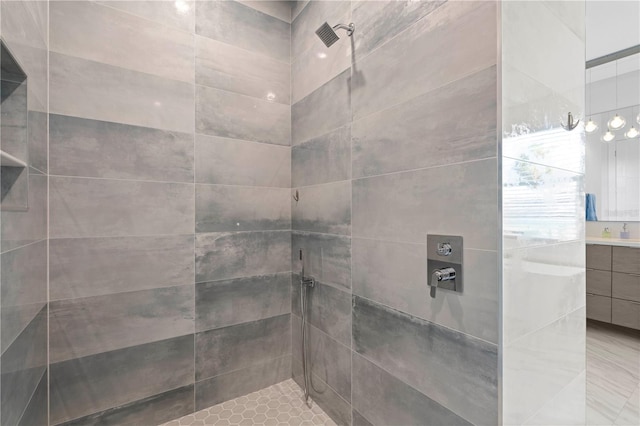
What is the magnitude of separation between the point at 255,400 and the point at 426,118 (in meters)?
2.05

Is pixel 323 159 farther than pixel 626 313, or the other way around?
pixel 626 313

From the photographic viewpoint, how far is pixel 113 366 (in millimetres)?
1604

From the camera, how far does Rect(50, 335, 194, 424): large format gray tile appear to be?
58.6 inches

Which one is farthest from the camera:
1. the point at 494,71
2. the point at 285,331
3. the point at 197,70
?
the point at 285,331

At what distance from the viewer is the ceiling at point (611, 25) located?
8.16 ft

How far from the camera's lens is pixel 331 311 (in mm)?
1795

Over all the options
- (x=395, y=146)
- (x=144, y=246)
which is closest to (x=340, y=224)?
(x=395, y=146)

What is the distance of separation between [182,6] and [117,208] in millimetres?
1293

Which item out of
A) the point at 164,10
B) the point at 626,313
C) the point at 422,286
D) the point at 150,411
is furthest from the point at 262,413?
the point at 626,313

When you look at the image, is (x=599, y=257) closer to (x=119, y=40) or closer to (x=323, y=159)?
(x=323, y=159)

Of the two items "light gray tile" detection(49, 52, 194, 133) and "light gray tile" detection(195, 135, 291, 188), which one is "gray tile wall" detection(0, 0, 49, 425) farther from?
"light gray tile" detection(195, 135, 291, 188)

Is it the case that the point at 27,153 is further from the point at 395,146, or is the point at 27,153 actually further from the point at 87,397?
the point at 395,146

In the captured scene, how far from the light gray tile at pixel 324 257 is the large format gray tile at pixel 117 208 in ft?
2.48

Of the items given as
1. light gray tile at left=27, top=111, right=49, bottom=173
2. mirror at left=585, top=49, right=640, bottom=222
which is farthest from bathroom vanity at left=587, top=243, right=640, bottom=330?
light gray tile at left=27, top=111, right=49, bottom=173
